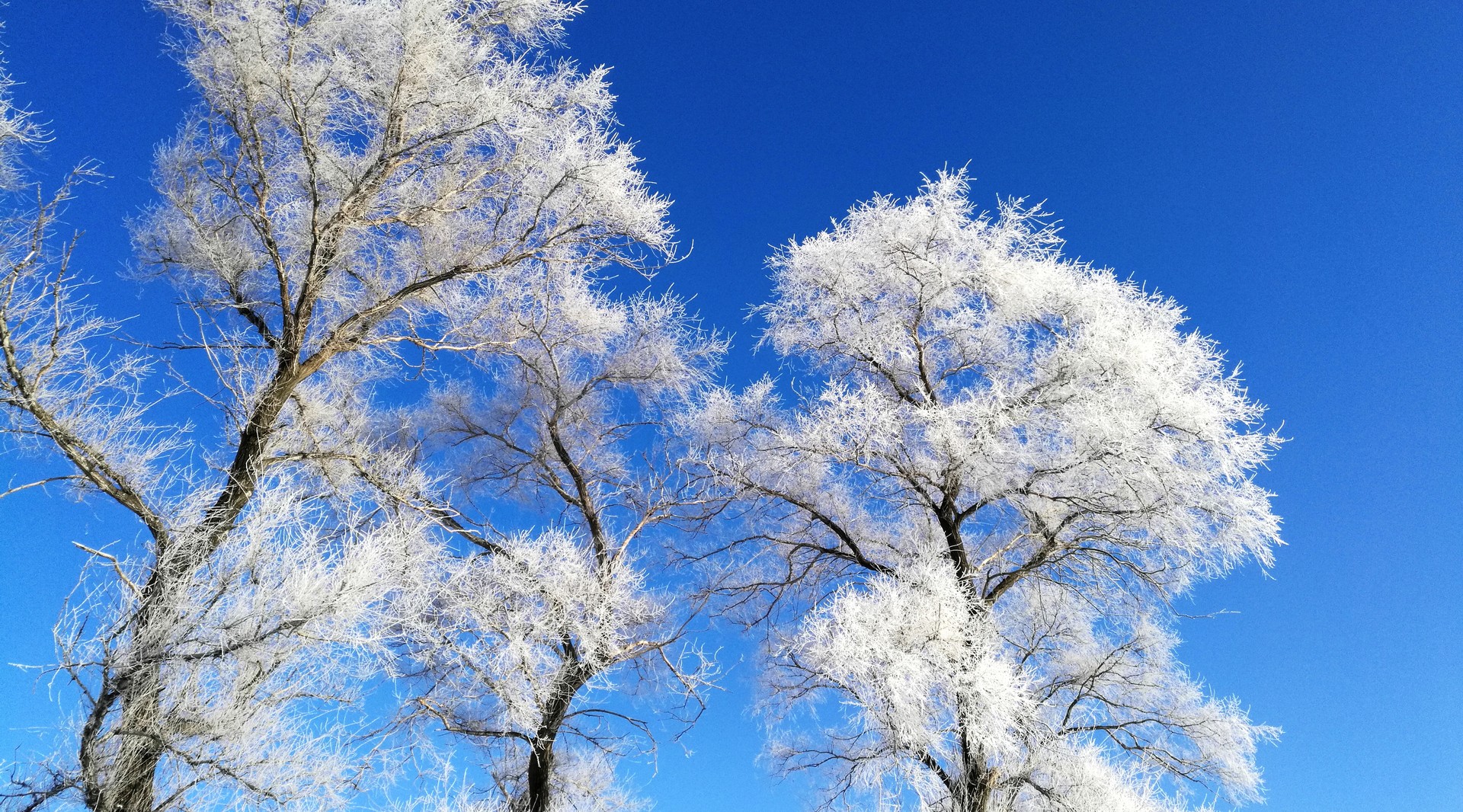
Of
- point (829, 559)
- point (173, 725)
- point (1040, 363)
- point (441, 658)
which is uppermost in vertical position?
point (1040, 363)

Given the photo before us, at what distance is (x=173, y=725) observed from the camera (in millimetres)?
4445

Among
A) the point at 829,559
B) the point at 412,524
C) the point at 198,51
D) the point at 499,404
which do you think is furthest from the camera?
the point at 499,404

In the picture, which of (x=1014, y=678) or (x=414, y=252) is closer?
(x=1014, y=678)

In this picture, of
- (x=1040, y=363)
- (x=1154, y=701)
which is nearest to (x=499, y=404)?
(x=1040, y=363)

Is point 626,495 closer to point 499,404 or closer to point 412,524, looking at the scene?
point 499,404

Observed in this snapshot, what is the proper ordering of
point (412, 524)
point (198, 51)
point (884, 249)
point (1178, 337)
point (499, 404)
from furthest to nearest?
point (499, 404) < point (884, 249) < point (1178, 337) < point (412, 524) < point (198, 51)

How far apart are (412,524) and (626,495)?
2.56 metres

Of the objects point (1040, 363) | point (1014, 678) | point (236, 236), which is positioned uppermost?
point (236, 236)

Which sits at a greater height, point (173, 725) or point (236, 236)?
point (236, 236)

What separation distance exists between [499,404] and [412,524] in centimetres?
287

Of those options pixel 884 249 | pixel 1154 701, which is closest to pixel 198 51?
pixel 884 249

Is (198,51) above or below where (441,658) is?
above

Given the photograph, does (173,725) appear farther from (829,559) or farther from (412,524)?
(829,559)

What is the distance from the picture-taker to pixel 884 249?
27.7 ft
